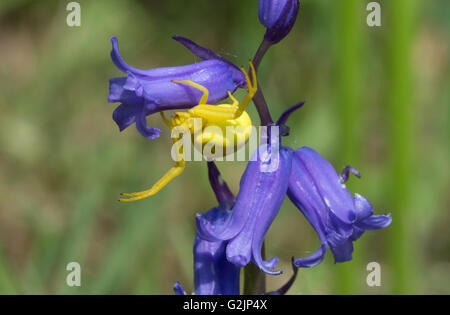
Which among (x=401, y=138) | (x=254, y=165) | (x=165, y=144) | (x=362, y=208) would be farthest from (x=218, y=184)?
(x=165, y=144)

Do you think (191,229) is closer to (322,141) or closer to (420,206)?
(322,141)

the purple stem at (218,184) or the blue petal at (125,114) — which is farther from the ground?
the blue petal at (125,114)

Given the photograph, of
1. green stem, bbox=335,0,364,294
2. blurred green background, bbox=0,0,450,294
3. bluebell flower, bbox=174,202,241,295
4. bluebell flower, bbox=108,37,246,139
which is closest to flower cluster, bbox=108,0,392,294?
bluebell flower, bbox=108,37,246,139

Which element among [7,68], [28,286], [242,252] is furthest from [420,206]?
[7,68]

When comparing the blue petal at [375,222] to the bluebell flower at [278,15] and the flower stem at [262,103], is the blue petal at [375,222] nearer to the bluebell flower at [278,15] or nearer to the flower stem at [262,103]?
the flower stem at [262,103]

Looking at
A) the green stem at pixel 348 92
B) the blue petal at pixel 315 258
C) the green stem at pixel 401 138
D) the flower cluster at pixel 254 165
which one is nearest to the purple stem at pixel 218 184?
the flower cluster at pixel 254 165

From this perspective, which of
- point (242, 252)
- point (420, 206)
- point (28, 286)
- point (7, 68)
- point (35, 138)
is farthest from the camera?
point (7, 68)
